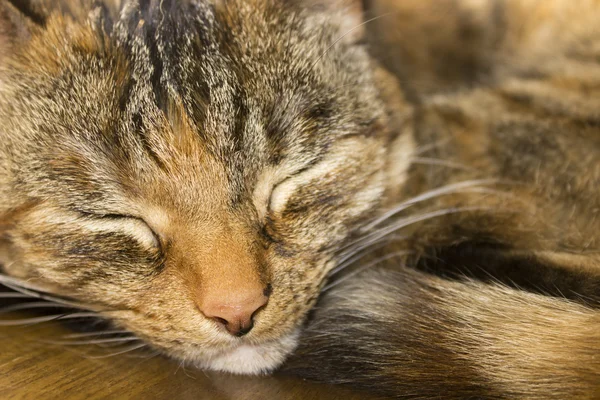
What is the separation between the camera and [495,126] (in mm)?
1231

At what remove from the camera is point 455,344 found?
2.68 ft

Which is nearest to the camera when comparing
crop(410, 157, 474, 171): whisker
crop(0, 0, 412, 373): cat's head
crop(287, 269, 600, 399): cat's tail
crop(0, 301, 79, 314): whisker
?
crop(287, 269, 600, 399): cat's tail

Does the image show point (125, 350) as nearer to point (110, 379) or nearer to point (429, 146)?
point (110, 379)

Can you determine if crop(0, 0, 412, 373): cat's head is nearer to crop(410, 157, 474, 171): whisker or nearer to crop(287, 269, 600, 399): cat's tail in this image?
crop(287, 269, 600, 399): cat's tail

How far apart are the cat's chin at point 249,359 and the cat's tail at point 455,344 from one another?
0.03 m

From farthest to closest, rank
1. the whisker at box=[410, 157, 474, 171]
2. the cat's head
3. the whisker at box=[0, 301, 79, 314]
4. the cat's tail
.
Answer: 1. the whisker at box=[410, 157, 474, 171]
2. the whisker at box=[0, 301, 79, 314]
3. the cat's head
4. the cat's tail

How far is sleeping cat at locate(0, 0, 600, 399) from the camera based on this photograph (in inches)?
32.9

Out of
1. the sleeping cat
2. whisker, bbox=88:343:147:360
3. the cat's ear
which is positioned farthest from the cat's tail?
the cat's ear

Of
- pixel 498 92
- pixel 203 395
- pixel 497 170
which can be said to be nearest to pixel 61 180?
pixel 203 395

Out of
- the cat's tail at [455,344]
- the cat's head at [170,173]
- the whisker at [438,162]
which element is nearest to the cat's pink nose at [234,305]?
the cat's head at [170,173]

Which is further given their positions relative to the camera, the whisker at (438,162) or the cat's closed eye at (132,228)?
the whisker at (438,162)

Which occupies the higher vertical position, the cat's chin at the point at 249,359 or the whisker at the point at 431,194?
the whisker at the point at 431,194

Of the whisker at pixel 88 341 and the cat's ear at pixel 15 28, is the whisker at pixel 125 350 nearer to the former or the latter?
the whisker at pixel 88 341

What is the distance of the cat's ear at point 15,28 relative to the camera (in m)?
0.93
